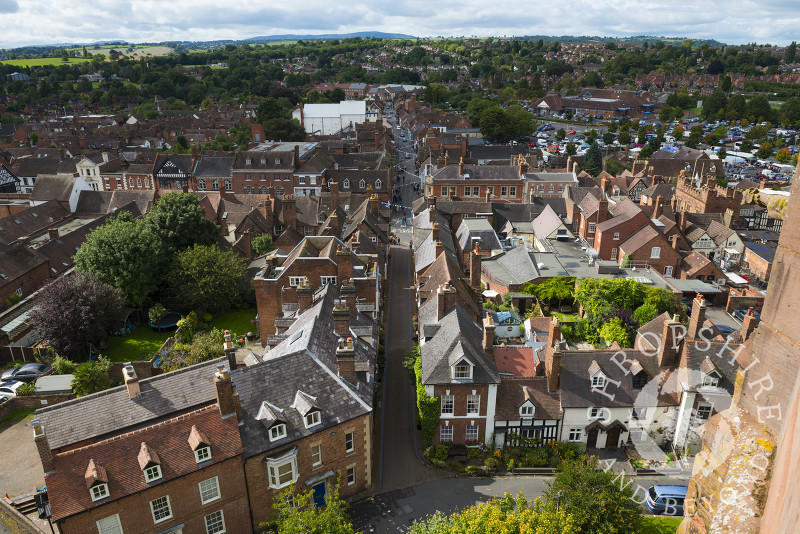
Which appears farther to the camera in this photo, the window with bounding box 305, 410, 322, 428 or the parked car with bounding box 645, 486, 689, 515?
the parked car with bounding box 645, 486, 689, 515

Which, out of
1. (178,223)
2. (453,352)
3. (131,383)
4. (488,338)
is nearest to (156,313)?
(178,223)

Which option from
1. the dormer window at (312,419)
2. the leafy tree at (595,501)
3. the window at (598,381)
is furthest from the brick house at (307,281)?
the leafy tree at (595,501)

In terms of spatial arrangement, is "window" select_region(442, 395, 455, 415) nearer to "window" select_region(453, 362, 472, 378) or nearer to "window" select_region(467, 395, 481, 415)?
"window" select_region(467, 395, 481, 415)

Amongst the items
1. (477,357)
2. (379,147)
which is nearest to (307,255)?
(477,357)

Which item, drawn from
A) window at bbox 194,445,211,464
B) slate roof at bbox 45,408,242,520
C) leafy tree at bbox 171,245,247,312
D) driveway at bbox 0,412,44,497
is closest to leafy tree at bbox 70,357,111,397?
driveway at bbox 0,412,44,497

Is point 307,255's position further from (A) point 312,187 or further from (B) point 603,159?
(B) point 603,159

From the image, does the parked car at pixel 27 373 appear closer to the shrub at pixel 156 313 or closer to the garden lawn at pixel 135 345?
the garden lawn at pixel 135 345
